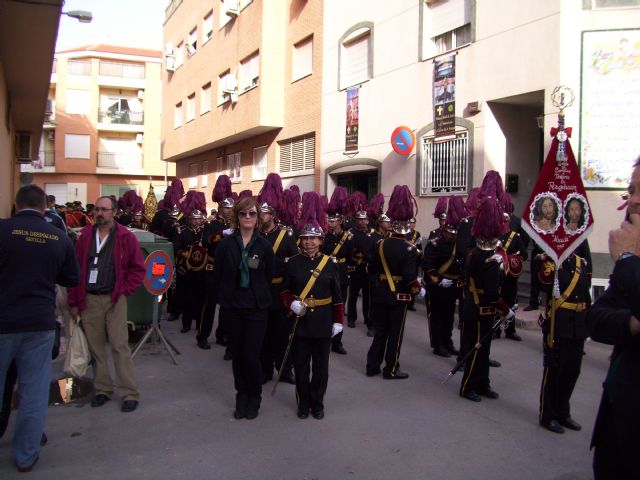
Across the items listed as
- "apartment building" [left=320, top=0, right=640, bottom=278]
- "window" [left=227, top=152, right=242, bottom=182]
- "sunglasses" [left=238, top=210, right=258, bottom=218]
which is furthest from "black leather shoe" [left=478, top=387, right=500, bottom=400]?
"window" [left=227, top=152, right=242, bottom=182]

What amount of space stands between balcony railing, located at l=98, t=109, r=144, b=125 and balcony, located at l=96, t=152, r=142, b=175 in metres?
2.66

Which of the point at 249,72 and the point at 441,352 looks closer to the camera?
the point at 441,352

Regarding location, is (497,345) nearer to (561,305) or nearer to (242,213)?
(561,305)

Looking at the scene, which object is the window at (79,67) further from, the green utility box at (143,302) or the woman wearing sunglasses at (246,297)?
the woman wearing sunglasses at (246,297)

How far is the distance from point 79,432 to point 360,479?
2575 millimetres

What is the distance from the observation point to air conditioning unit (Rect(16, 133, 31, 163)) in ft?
70.2

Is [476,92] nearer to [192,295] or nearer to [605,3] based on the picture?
[605,3]

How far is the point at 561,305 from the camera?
5160 mm

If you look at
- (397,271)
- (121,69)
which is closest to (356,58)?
(397,271)

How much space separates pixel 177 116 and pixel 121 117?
58.4 ft

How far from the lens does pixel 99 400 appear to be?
5574 mm

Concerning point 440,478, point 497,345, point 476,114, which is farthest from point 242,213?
point 476,114

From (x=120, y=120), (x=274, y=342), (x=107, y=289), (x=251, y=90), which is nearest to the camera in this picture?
(x=107, y=289)

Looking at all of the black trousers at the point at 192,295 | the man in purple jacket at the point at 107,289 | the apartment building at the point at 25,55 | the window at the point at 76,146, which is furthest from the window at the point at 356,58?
the window at the point at 76,146
